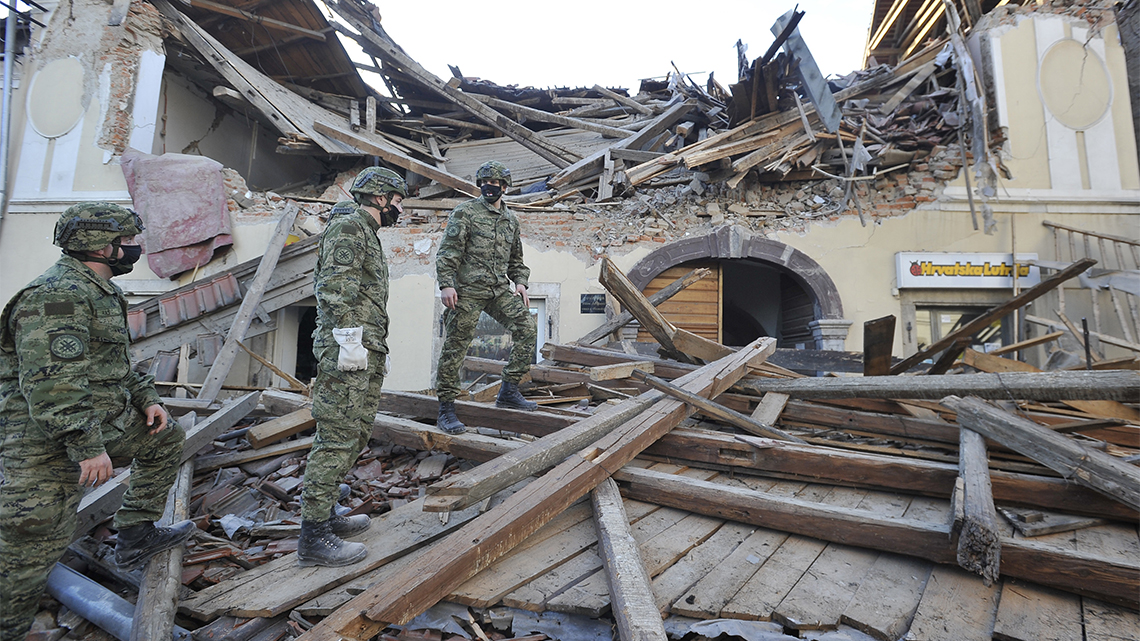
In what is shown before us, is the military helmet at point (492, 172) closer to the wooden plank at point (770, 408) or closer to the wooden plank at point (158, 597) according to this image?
the wooden plank at point (770, 408)

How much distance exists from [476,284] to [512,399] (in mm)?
923

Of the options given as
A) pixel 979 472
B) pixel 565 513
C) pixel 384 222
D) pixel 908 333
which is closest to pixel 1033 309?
pixel 908 333

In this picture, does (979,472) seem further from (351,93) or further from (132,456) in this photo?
(351,93)

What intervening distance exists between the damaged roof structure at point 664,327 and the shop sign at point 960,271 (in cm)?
5

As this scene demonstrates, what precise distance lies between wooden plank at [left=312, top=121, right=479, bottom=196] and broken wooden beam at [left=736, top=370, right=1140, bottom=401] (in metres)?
7.09

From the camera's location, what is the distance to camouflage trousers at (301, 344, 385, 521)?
7.83 ft

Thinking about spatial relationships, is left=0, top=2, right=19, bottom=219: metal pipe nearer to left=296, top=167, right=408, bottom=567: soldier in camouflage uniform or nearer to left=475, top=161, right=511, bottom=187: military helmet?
left=475, top=161, right=511, bottom=187: military helmet

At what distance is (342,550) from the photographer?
228cm

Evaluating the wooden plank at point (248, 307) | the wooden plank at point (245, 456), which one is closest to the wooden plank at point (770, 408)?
the wooden plank at point (245, 456)

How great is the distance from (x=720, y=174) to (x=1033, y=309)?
Answer: 17.1ft

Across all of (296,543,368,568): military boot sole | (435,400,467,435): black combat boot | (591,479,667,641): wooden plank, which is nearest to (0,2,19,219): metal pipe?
(435,400,467,435): black combat boot

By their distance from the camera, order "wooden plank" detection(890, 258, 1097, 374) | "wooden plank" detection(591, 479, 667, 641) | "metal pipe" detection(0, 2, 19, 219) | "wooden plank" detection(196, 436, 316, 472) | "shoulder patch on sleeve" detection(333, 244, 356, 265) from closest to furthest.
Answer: "wooden plank" detection(591, 479, 667, 641), "shoulder patch on sleeve" detection(333, 244, 356, 265), "wooden plank" detection(196, 436, 316, 472), "wooden plank" detection(890, 258, 1097, 374), "metal pipe" detection(0, 2, 19, 219)

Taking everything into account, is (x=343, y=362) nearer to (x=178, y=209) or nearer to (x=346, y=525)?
(x=346, y=525)

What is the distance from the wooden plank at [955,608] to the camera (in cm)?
165
